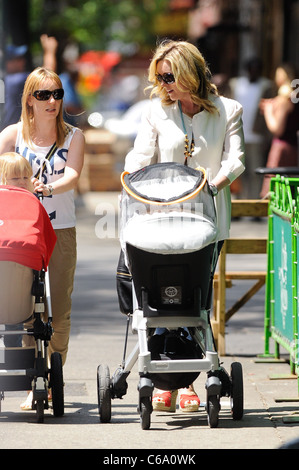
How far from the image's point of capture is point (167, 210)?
5.91 metres

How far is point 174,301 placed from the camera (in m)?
5.95

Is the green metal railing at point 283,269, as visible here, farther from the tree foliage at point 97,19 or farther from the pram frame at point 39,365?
the tree foliage at point 97,19

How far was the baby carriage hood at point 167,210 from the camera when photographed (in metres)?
5.80

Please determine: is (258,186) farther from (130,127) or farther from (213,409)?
(213,409)

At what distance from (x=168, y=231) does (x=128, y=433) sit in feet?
3.53

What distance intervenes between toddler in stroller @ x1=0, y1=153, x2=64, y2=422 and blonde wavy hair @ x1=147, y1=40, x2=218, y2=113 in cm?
97

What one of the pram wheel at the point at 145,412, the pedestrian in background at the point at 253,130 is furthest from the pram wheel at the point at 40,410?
the pedestrian in background at the point at 253,130

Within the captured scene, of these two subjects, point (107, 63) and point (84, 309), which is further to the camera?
point (107, 63)

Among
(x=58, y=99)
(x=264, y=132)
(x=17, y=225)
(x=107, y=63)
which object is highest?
(x=58, y=99)

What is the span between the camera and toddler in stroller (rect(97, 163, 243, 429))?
5.83 metres

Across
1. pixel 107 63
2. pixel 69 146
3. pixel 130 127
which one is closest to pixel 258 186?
pixel 130 127

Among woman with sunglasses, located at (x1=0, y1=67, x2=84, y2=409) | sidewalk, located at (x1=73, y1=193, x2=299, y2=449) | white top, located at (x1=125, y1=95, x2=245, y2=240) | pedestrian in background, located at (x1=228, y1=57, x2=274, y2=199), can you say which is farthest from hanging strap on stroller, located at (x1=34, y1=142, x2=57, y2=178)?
pedestrian in background, located at (x1=228, y1=57, x2=274, y2=199)

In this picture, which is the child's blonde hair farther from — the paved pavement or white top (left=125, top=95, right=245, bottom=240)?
the paved pavement

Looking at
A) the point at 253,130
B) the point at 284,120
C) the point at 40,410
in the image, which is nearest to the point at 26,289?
the point at 40,410
